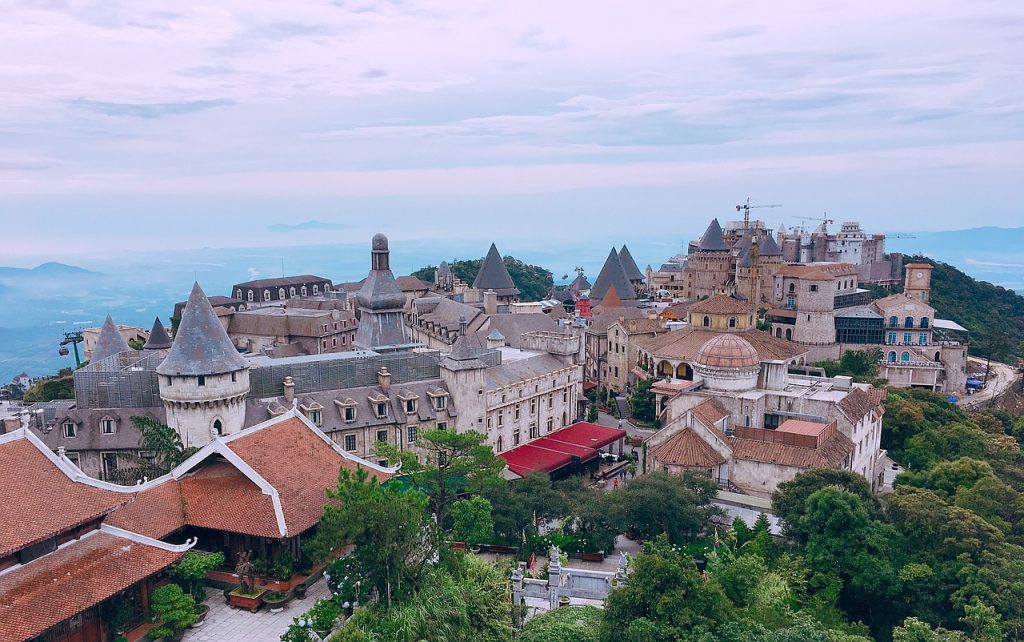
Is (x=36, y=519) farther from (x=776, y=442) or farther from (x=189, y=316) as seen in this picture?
(x=776, y=442)

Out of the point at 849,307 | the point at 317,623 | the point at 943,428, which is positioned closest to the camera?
the point at 317,623

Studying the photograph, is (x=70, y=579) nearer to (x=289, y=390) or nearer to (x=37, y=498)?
(x=37, y=498)

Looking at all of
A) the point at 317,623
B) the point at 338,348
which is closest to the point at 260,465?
the point at 317,623

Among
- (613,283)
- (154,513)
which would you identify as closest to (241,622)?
(154,513)

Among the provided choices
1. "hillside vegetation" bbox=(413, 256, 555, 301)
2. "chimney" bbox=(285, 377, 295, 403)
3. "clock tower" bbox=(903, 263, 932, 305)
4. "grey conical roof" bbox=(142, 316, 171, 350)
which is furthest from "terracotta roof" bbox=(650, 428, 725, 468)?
"hillside vegetation" bbox=(413, 256, 555, 301)

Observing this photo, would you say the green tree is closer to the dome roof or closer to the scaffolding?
the scaffolding
